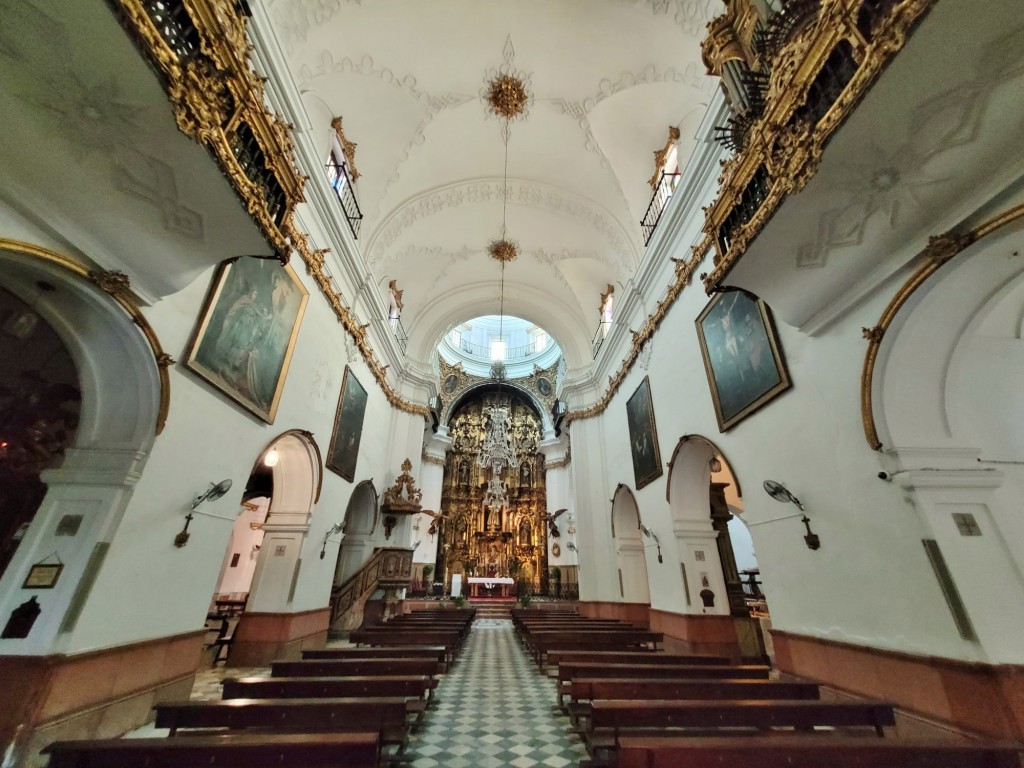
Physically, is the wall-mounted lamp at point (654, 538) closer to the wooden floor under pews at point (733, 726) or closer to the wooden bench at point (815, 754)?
the wooden floor under pews at point (733, 726)

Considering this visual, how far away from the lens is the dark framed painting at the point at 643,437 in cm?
918

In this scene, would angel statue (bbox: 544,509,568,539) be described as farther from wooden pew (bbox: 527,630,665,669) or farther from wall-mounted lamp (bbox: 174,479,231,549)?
wall-mounted lamp (bbox: 174,479,231,549)

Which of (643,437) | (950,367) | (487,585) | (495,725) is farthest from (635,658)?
(487,585)

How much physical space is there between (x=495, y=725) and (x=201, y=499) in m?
4.36

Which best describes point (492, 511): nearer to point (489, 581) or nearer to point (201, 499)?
point (489, 581)

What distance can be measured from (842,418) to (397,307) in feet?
40.9

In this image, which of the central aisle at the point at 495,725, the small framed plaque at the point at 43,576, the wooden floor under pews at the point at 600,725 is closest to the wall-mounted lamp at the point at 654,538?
the central aisle at the point at 495,725

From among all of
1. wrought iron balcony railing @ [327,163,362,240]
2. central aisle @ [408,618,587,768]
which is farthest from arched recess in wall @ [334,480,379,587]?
wrought iron balcony railing @ [327,163,362,240]

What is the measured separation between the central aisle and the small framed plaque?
371 centimetres

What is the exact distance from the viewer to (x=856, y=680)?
13.4 ft

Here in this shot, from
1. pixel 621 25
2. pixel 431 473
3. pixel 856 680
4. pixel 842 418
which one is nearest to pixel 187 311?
pixel 842 418

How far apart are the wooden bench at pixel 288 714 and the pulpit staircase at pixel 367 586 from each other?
8093 mm

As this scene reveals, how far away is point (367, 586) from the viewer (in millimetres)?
11312

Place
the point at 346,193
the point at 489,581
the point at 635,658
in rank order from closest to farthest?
1. the point at 635,658
2. the point at 346,193
3. the point at 489,581
